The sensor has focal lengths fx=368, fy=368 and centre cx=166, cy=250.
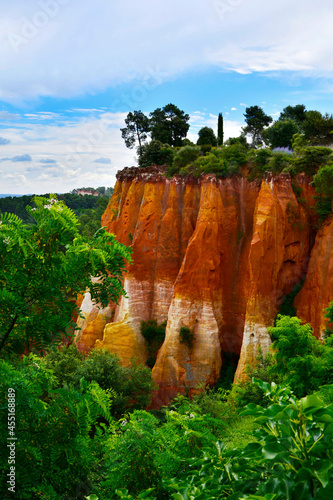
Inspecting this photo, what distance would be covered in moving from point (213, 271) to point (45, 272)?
15.1 meters

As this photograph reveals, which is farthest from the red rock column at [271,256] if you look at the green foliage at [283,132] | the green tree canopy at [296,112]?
the green tree canopy at [296,112]

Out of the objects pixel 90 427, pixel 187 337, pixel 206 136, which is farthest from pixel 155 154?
pixel 90 427

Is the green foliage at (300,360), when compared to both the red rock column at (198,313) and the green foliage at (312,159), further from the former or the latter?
the green foliage at (312,159)

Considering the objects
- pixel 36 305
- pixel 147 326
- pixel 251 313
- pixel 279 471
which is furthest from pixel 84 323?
pixel 279 471

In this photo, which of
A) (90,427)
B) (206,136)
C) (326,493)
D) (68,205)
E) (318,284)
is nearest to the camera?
(326,493)

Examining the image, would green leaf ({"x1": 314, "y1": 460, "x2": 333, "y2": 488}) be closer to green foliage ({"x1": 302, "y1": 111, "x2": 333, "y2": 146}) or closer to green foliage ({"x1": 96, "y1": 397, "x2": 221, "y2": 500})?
green foliage ({"x1": 96, "y1": 397, "x2": 221, "y2": 500})

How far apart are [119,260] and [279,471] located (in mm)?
3886

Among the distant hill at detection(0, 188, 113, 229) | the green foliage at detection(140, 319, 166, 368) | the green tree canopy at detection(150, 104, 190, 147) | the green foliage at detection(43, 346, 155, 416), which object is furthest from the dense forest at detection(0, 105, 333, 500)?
the distant hill at detection(0, 188, 113, 229)

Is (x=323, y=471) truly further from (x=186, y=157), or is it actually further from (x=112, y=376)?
(x=186, y=157)

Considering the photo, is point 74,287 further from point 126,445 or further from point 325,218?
point 325,218

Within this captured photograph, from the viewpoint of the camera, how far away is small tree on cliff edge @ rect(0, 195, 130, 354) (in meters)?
5.14

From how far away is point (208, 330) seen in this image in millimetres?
18812

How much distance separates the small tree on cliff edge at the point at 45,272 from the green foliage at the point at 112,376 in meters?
11.4

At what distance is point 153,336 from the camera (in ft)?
69.9
